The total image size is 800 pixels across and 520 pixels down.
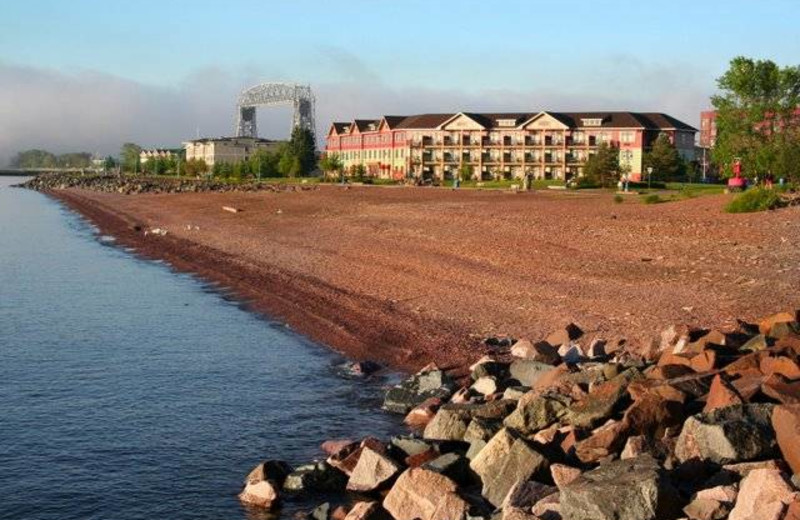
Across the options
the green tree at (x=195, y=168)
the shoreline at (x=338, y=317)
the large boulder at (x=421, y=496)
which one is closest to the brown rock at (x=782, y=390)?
the large boulder at (x=421, y=496)

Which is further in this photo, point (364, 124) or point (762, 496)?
point (364, 124)

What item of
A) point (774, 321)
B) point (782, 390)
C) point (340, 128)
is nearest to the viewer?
point (782, 390)

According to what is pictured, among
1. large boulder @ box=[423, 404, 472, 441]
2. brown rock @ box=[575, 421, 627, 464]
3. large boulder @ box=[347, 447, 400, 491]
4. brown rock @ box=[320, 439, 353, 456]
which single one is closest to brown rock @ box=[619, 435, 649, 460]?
brown rock @ box=[575, 421, 627, 464]

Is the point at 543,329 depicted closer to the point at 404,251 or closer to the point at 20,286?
the point at 404,251

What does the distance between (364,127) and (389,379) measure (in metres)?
131

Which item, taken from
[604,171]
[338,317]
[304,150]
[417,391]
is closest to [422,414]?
[417,391]

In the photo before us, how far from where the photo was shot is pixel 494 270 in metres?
30.0

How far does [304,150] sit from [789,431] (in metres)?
147

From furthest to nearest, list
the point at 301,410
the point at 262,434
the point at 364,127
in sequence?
the point at 364,127
the point at 301,410
the point at 262,434

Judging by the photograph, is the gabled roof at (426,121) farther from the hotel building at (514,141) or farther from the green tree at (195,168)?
the green tree at (195,168)

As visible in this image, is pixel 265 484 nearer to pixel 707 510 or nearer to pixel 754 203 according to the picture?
pixel 707 510

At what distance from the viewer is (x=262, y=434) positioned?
15359mm

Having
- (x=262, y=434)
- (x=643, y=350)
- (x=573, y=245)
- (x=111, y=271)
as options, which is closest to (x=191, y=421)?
(x=262, y=434)

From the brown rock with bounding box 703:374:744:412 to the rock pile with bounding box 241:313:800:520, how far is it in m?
0.03
